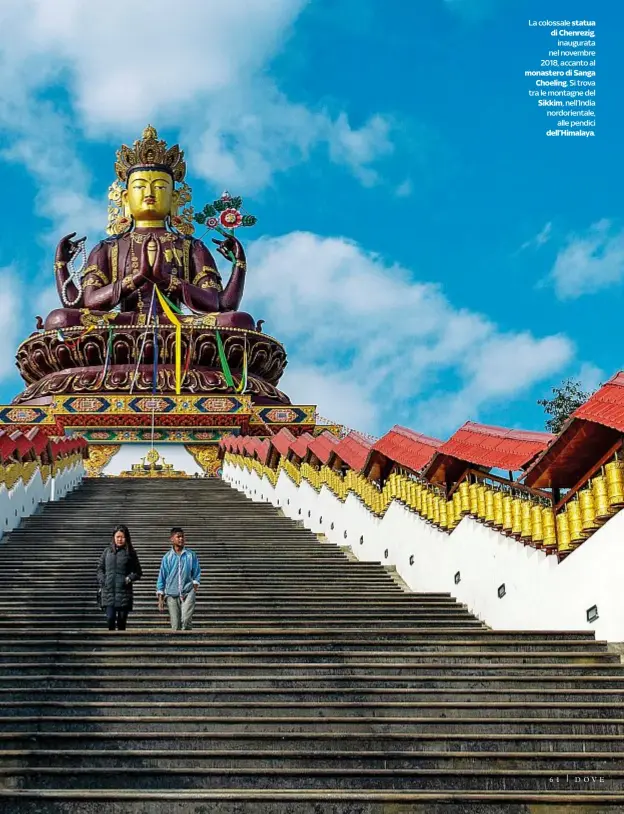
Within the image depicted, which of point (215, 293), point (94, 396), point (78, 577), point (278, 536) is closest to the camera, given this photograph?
point (78, 577)

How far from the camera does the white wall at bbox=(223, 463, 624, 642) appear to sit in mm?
6754

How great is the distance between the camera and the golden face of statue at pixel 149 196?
1383 inches

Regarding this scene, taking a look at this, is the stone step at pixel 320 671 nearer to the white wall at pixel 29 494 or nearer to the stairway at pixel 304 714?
the stairway at pixel 304 714

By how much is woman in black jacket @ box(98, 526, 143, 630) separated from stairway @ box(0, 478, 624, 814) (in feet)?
1.79

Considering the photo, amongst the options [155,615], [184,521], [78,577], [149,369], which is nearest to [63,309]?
[149,369]

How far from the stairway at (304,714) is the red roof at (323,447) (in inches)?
254

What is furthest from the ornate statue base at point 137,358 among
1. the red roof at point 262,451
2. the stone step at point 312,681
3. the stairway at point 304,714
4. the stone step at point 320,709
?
the stone step at point 320,709

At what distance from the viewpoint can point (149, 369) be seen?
101 feet

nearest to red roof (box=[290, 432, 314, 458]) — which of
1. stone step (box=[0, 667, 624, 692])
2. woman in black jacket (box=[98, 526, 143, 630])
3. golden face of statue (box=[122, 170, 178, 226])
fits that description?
woman in black jacket (box=[98, 526, 143, 630])

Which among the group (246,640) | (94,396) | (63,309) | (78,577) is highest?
(63,309)

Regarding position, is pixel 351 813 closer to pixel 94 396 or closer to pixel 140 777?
pixel 140 777

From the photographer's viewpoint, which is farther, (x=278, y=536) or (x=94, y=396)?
(x=94, y=396)

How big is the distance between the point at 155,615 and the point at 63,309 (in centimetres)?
2588

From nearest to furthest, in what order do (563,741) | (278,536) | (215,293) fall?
(563,741) → (278,536) → (215,293)
